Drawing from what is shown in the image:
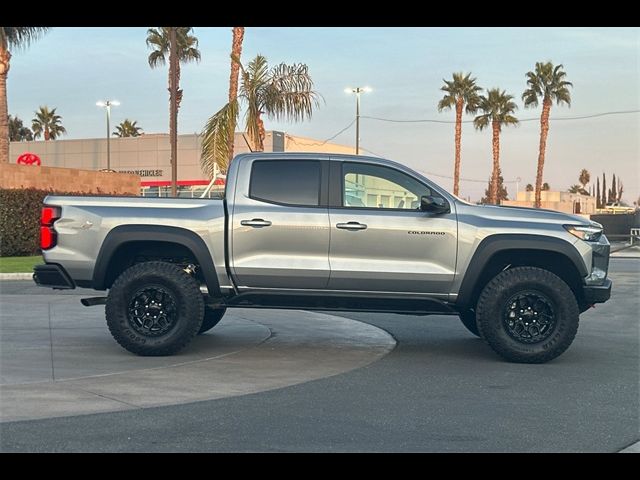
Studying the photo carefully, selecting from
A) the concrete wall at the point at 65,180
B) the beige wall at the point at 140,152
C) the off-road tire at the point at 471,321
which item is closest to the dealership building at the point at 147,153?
the beige wall at the point at 140,152

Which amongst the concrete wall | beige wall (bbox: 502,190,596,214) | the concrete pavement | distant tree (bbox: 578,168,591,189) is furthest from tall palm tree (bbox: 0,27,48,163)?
distant tree (bbox: 578,168,591,189)

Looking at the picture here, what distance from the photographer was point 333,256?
8.34 m

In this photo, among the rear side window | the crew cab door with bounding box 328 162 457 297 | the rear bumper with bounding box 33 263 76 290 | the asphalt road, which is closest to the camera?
the asphalt road

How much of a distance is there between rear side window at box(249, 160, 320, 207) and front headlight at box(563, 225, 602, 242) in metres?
2.65

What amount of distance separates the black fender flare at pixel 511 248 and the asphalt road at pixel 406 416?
0.99 m

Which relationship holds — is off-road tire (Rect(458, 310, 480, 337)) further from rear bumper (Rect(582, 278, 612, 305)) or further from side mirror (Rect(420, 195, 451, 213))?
side mirror (Rect(420, 195, 451, 213))

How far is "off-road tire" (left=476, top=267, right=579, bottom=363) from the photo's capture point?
325 inches

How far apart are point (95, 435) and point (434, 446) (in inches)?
90.1

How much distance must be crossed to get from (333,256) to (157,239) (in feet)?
6.03

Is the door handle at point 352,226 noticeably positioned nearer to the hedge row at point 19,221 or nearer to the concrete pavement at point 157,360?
the concrete pavement at point 157,360

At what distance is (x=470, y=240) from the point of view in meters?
8.32

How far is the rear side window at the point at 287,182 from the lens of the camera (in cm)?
855
